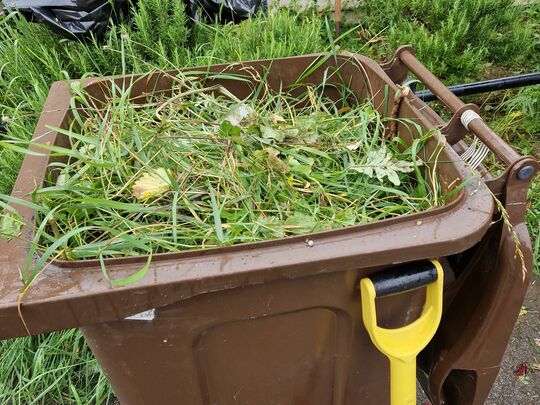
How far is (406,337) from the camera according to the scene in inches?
44.4

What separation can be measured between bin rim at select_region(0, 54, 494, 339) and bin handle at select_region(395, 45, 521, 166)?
0.13 m

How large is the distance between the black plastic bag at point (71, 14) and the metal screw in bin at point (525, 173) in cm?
193

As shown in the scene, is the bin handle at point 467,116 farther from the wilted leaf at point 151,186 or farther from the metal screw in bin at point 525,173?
the wilted leaf at point 151,186

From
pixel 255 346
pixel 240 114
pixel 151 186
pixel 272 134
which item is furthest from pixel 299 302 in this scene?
pixel 240 114

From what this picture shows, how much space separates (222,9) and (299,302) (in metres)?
1.93

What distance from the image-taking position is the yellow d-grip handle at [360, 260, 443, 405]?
1066mm

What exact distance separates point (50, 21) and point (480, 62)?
7.17 ft

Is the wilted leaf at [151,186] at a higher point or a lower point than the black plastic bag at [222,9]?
higher

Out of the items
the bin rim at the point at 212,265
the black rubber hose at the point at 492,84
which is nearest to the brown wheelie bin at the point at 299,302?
the bin rim at the point at 212,265

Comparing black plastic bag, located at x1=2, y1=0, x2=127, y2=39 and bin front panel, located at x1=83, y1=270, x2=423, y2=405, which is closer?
bin front panel, located at x1=83, y1=270, x2=423, y2=405

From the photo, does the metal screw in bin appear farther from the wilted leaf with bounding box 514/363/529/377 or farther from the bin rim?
the wilted leaf with bounding box 514/363/529/377

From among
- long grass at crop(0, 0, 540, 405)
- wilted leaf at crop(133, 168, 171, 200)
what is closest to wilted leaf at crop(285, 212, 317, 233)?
wilted leaf at crop(133, 168, 171, 200)

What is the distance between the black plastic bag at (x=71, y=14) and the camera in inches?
90.0

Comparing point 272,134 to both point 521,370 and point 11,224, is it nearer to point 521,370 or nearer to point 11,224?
point 11,224
